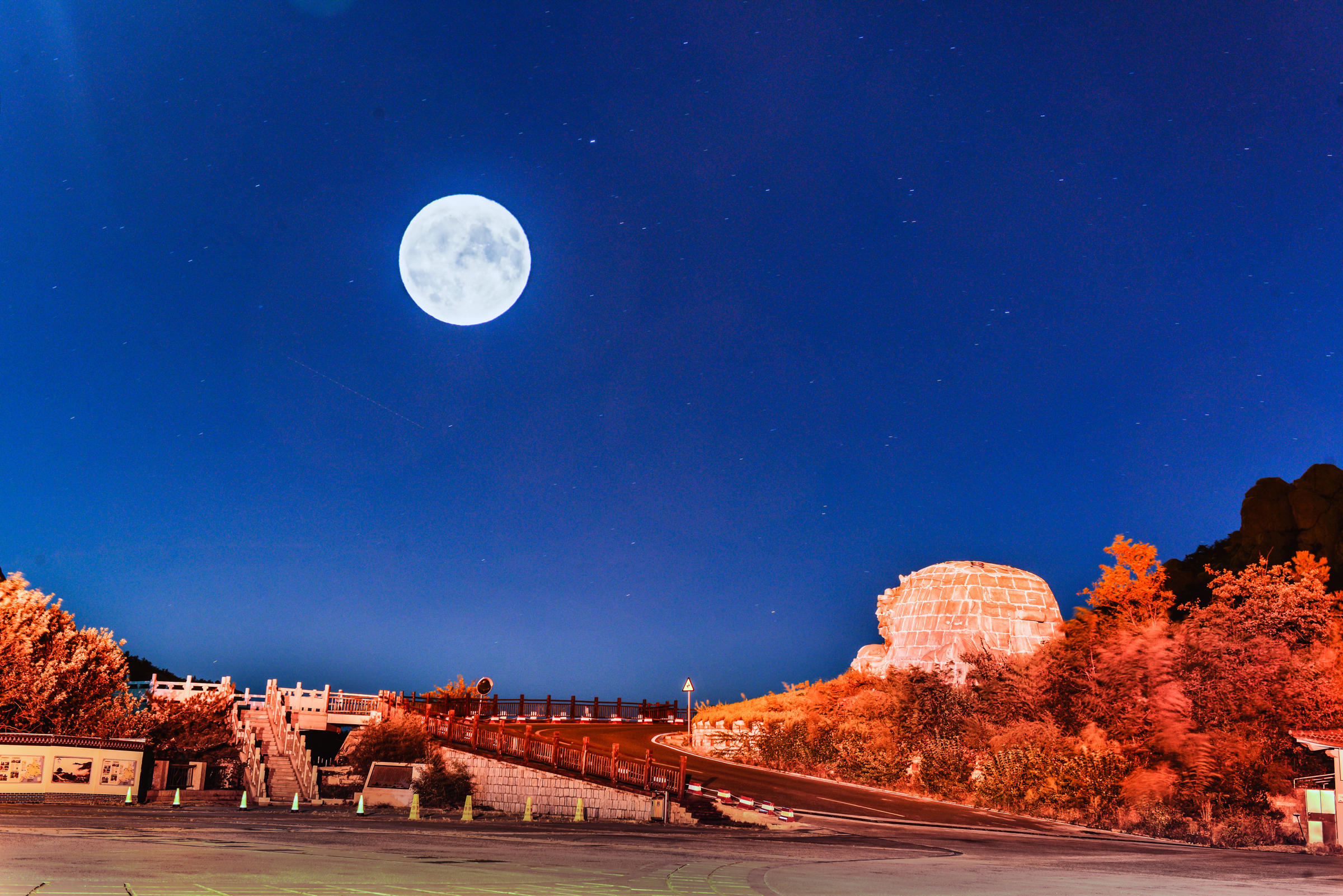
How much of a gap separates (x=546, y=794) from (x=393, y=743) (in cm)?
1101

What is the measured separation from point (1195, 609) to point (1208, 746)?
8156 mm

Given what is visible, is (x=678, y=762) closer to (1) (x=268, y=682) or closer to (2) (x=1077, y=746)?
(2) (x=1077, y=746)

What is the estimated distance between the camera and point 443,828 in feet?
75.4

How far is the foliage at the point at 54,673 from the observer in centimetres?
3619

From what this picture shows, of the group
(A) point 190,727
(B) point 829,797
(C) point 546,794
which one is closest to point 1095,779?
(B) point 829,797

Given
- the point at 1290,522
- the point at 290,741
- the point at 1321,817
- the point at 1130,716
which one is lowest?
the point at 1321,817

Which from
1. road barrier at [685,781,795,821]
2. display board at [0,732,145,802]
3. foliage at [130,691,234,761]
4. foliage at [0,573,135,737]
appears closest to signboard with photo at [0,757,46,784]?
display board at [0,732,145,802]

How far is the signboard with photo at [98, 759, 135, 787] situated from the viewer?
28656 millimetres

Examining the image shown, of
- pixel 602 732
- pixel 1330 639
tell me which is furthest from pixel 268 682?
pixel 1330 639

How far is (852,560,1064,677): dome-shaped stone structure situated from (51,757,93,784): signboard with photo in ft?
104

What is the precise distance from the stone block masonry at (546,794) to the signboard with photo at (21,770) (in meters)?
13.0

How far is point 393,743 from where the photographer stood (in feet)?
128

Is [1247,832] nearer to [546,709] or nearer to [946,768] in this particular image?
[946,768]

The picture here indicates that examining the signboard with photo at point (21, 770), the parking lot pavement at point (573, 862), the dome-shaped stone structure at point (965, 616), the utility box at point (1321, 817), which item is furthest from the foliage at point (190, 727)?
the utility box at point (1321, 817)
